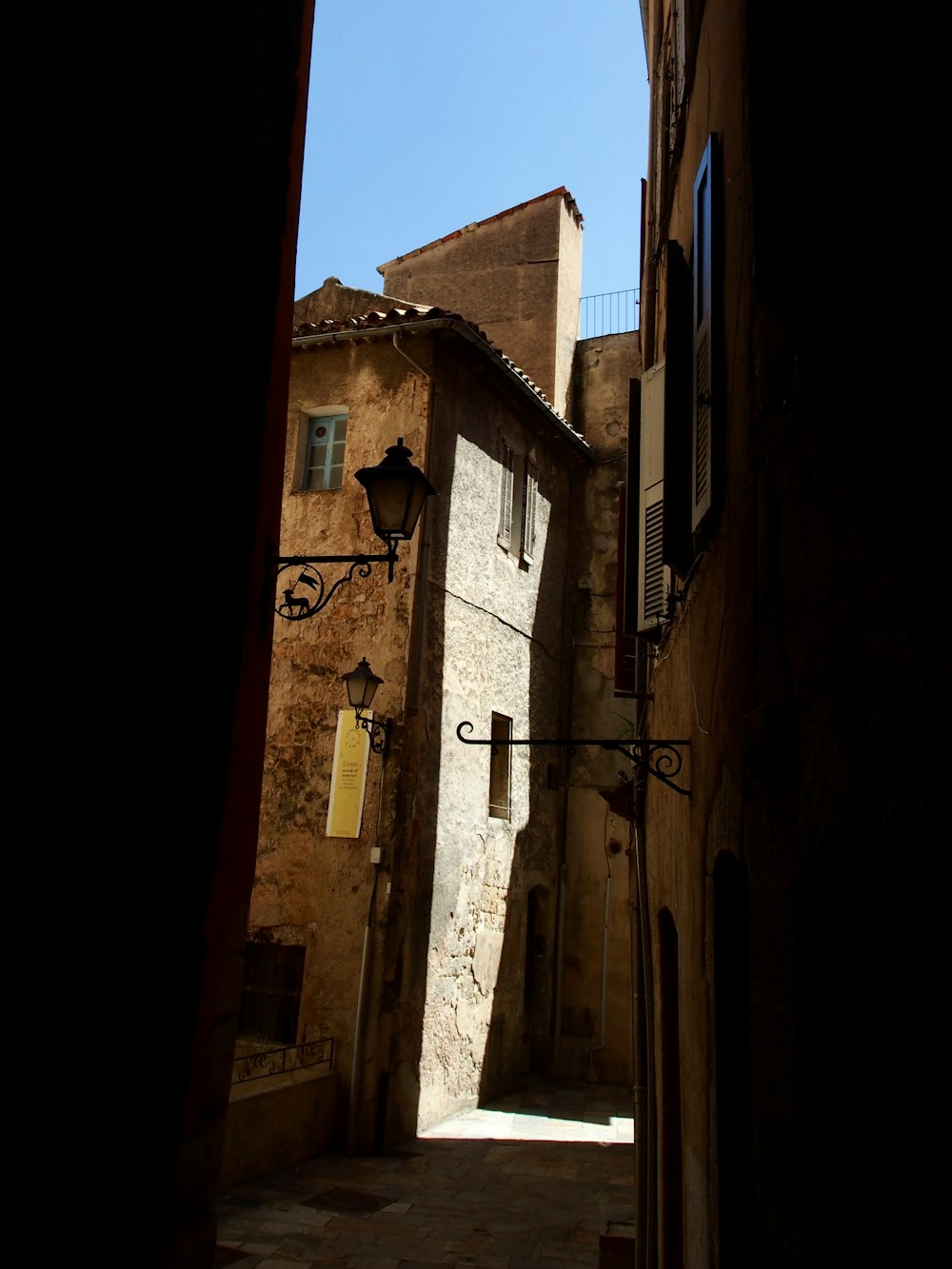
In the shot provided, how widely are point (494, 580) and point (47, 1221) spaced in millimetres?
12181

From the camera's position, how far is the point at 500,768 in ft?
49.4

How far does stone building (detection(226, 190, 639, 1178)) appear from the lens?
1190cm

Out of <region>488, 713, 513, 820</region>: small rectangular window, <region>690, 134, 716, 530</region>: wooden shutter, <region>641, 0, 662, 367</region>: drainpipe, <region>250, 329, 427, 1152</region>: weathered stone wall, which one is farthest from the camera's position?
<region>488, 713, 513, 820</region>: small rectangular window

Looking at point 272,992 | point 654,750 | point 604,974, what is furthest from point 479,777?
point 654,750

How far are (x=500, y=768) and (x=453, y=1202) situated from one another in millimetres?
6483

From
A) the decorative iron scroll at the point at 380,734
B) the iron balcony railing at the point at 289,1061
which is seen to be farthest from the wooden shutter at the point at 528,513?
the iron balcony railing at the point at 289,1061

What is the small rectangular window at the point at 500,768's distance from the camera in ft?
48.5

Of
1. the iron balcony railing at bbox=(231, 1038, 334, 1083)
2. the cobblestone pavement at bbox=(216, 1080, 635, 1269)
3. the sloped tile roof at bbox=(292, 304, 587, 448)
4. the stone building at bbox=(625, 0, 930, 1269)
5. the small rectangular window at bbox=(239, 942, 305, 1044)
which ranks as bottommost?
the cobblestone pavement at bbox=(216, 1080, 635, 1269)

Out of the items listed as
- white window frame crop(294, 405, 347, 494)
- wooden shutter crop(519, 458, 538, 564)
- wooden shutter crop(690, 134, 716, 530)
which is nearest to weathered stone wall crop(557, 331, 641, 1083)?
wooden shutter crop(519, 458, 538, 564)

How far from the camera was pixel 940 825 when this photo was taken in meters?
1.86

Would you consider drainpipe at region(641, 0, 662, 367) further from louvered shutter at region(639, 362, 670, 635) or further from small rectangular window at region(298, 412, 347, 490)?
small rectangular window at region(298, 412, 347, 490)

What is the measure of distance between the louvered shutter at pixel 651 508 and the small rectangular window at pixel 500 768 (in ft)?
28.3

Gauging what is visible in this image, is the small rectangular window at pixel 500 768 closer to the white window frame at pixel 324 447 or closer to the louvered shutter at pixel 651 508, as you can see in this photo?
the white window frame at pixel 324 447

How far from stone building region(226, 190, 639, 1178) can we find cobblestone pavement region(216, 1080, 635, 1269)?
51 centimetres
